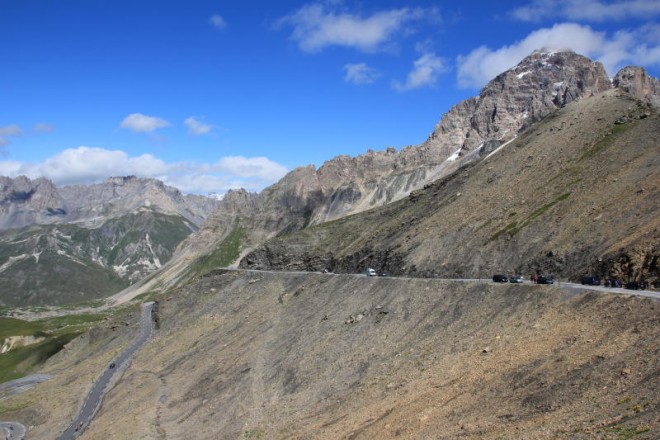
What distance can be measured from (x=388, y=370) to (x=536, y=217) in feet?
108

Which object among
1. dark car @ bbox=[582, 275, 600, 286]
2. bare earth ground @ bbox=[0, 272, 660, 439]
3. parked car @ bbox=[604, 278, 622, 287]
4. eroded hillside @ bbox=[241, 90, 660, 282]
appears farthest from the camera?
eroded hillside @ bbox=[241, 90, 660, 282]

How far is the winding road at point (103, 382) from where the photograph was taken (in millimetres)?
74750

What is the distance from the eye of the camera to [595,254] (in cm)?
5728

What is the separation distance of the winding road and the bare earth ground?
1.93 meters

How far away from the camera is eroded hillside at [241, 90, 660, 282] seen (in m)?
59.3

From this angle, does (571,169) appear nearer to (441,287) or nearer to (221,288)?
(441,287)

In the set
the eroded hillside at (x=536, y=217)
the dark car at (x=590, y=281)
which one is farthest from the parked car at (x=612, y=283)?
the eroded hillside at (x=536, y=217)

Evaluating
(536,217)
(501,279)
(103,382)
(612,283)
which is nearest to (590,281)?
(612,283)

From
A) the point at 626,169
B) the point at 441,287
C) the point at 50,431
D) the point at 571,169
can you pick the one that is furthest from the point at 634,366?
the point at 50,431

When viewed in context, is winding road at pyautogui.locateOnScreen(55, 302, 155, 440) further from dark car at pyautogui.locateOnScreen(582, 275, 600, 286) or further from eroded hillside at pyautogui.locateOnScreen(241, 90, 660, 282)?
dark car at pyautogui.locateOnScreen(582, 275, 600, 286)

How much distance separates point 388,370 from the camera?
50.6 meters

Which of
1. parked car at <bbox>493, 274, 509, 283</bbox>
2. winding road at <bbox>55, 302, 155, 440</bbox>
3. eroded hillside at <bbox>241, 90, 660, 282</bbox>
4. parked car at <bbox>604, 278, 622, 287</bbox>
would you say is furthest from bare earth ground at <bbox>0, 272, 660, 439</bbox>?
eroded hillside at <bbox>241, 90, 660, 282</bbox>

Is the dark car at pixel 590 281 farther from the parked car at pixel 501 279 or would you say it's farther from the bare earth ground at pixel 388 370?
the parked car at pixel 501 279

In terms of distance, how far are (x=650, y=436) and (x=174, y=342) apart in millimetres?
82393
